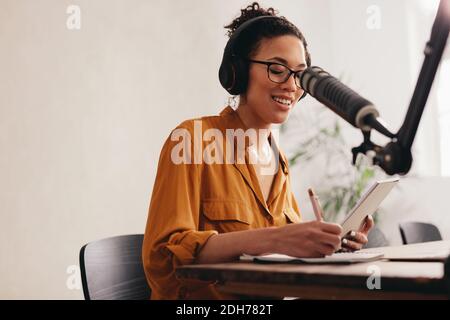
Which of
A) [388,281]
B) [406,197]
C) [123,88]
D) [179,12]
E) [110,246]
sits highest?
[179,12]

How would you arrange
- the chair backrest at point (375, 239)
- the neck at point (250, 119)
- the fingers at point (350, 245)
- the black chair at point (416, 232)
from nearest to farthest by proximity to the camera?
the fingers at point (350, 245) → the neck at point (250, 119) → the chair backrest at point (375, 239) → the black chair at point (416, 232)

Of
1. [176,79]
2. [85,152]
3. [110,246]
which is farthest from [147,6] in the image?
[110,246]

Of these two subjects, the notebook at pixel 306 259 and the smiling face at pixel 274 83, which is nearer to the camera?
the notebook at pixel 306 259

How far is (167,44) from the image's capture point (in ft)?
9.73

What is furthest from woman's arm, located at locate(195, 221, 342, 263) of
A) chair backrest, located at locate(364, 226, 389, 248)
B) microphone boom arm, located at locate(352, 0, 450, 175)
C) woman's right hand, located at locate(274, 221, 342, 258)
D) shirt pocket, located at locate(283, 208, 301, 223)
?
chair backrest, located at locate(364, 226, 389, 248)

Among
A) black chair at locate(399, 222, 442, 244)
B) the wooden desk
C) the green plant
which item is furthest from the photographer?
the green plant

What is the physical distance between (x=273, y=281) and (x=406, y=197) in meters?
3.13

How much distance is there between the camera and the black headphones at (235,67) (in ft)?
4.86

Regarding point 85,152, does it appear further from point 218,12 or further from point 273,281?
point 273,281

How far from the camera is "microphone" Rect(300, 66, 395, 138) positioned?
2.33ft

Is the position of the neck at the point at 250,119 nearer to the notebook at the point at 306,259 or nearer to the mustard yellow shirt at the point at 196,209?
the mustard yellow shirt at the point at 196,209

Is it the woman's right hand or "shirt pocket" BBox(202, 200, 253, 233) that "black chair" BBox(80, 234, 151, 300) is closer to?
"shirt pocket" BBox(202, 200, 253, 233)

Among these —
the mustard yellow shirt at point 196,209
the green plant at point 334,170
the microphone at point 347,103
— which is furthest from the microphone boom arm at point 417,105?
the green plant at point 334,170

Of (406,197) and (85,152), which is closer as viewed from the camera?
(85,152)
